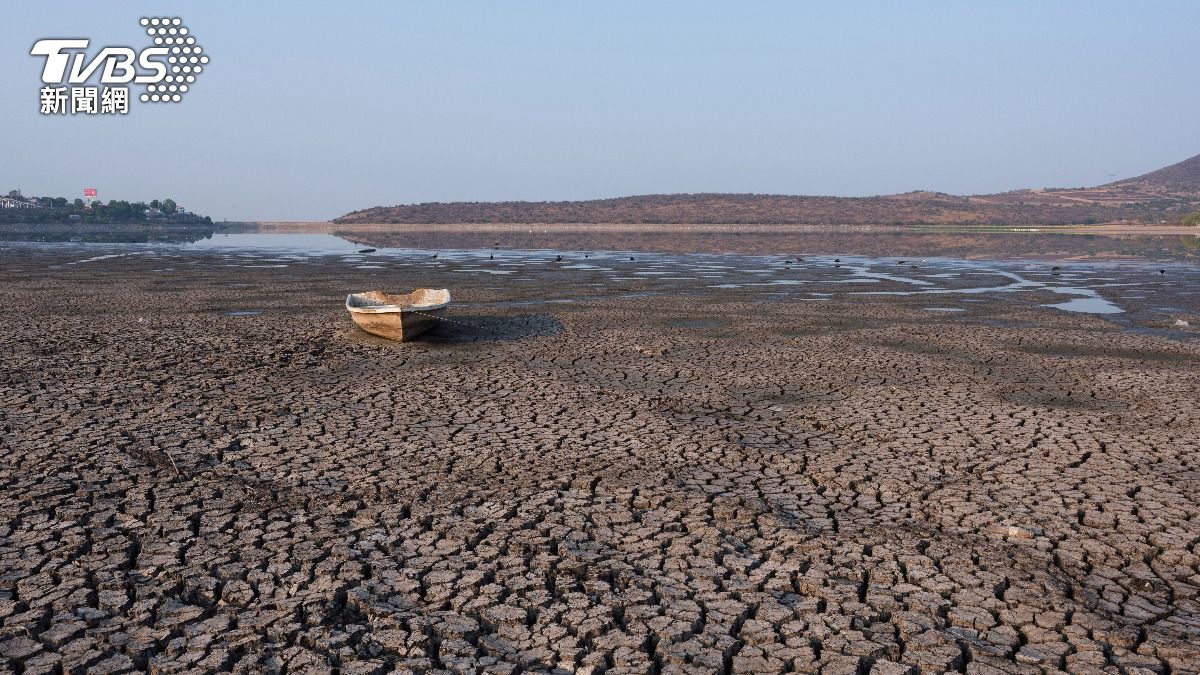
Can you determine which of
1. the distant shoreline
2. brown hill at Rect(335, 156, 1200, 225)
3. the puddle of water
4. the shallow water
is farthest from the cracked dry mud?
brown hill at Rect(335, 156, 1200, 225)

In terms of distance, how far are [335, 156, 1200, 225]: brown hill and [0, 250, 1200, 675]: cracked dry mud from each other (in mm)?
123598

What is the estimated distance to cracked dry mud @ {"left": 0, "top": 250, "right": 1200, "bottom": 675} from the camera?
4.82 m

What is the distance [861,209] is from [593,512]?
150 meters

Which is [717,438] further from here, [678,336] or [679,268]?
[679,268]

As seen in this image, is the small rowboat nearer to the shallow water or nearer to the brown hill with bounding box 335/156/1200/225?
the shallow water

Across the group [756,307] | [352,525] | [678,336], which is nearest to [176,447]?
[352,525]

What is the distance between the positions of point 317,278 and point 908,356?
21.1 meters

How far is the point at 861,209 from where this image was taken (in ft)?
488

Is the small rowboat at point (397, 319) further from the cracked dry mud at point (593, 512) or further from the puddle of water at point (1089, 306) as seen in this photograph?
the puddle of water at point (1089, 306)

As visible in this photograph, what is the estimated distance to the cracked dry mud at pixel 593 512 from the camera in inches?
190

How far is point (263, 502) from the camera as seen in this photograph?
268 inches

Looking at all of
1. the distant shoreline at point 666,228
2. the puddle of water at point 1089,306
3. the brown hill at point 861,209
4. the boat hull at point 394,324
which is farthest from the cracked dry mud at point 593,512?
the brown hill at point 861,209

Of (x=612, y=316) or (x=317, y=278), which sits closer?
(x=612, y=316)

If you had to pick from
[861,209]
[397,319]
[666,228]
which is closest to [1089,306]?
[397,319]
